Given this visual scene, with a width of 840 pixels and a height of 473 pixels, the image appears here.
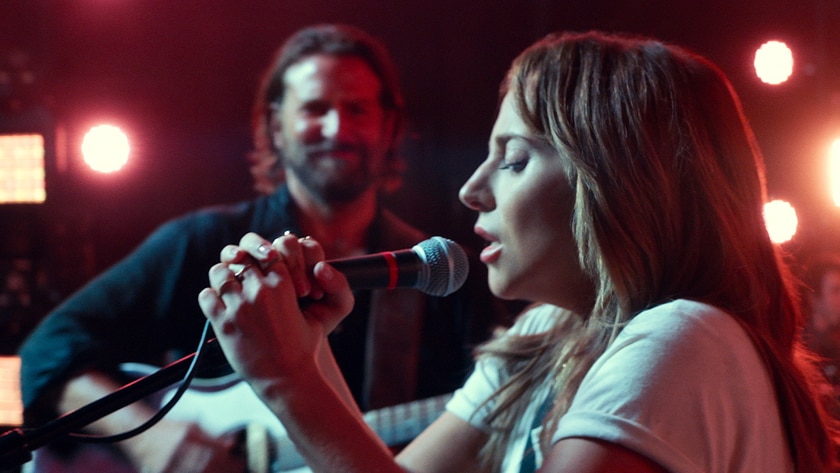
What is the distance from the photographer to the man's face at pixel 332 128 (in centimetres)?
191

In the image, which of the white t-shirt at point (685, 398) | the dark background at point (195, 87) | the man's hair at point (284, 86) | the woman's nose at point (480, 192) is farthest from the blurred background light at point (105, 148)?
the white t-shirt at point (685, 398)

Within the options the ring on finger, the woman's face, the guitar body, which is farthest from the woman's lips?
the guitar body

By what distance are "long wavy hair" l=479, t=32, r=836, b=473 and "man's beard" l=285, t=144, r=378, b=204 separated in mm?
905

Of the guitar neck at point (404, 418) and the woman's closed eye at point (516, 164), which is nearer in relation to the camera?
the woman's closed eye at point (516, 164)

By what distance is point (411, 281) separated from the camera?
0.95m

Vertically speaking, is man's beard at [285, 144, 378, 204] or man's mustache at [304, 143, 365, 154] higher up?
man's mustache at [304, 143, 365, 154]

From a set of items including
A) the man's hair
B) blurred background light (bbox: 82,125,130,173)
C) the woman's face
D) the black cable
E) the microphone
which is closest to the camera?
the black cable

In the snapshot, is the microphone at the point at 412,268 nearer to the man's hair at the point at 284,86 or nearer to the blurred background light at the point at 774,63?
the man's hair at the point at 284,86

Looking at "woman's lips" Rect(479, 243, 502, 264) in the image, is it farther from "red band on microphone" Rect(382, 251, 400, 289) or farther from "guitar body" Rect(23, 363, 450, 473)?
"guitar body" Rect(23, 363, 450, 473)

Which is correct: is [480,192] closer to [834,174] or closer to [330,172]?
[330,172]

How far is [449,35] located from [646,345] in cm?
146

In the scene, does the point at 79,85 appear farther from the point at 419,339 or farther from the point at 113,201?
the point at 419,339

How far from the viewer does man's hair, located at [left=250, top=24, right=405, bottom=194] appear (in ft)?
6.51

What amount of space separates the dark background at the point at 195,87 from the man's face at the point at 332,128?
0.37 feet
